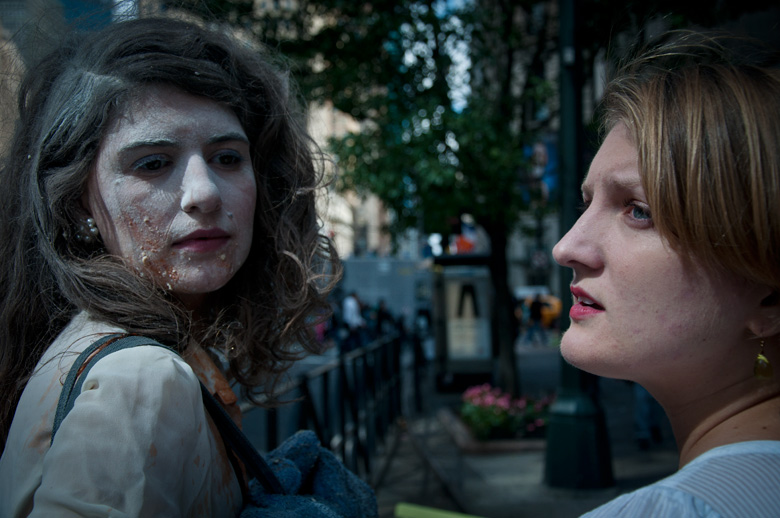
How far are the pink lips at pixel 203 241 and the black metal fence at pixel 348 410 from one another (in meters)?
1.96

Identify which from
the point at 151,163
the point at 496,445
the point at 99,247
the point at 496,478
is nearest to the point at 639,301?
the point at 151,163

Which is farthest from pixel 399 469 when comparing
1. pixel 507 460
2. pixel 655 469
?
pixel 655 469

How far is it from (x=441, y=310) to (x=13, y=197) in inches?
490

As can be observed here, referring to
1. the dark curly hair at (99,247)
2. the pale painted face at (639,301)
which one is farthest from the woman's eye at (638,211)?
the dark curly hair at (99,247)

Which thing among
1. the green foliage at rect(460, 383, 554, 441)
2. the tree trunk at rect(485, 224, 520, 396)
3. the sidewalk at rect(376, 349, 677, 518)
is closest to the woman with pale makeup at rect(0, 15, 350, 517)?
the sidewalk at rect(376, 349, 677, 518)

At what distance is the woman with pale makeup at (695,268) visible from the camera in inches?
41.6

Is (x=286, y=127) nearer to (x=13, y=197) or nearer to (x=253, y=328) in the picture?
(x=253, y=328)

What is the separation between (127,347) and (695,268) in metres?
1.07

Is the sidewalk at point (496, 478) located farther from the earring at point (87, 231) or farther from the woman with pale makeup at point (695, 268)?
Result: the earring at point (87, 231)

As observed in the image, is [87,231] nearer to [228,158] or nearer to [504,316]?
[228,158]

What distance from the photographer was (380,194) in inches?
306

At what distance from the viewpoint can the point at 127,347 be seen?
1212 mm

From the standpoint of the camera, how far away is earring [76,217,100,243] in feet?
4.82

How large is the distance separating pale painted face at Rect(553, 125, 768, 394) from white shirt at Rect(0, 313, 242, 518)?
78 cm
